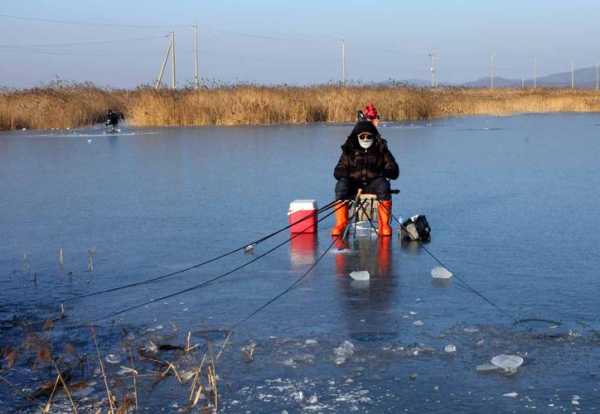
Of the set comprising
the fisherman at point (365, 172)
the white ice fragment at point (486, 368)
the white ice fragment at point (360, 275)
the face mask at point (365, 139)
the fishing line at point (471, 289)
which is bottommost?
the white ice fragment at point (486, 368)

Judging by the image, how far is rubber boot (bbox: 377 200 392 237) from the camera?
1024cm

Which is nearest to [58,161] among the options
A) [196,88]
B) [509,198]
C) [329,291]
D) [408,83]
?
[509,198]

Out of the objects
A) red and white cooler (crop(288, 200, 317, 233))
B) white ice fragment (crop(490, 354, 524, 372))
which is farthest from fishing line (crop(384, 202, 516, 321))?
red and white cooler (crop(288, 200, 317, 233))

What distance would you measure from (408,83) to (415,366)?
3892 centimetres

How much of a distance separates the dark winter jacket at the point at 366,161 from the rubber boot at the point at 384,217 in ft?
1.00

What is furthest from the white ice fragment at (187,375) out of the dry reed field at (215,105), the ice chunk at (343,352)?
the dry reed field at (215,105)

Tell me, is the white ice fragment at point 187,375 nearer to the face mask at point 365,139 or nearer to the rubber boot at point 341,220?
the rubber boot at point 341,220

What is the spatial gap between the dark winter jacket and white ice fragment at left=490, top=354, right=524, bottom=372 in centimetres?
475

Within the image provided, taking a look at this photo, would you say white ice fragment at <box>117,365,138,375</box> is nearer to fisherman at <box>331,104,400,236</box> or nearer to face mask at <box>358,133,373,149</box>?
fisherman at <box>331,104,400,236</box>

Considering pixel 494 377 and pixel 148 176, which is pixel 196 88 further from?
pixel 494 377

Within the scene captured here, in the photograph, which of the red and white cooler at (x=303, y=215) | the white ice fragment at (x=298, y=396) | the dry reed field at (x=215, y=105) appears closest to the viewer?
the white ice fragment at (x=298, y=396)

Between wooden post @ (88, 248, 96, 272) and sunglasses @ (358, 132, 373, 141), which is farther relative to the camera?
sunglasses @ (358, 132, 373, 141)

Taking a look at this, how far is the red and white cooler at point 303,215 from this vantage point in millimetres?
10438

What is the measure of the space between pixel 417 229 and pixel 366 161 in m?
0.95
